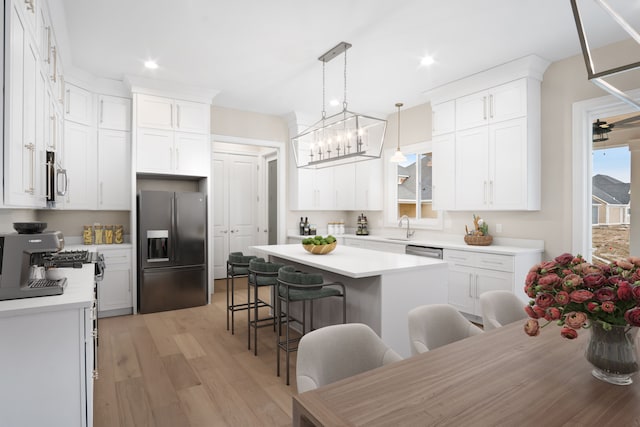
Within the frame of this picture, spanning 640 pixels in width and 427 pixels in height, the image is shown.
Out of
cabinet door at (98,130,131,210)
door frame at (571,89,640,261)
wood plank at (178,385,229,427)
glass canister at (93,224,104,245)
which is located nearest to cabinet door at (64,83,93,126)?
cabinet door at (98,130,131,210)

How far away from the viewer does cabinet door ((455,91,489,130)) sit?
13.7ft

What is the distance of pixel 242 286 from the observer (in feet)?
20.0

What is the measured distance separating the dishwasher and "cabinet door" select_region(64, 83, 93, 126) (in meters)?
4.23

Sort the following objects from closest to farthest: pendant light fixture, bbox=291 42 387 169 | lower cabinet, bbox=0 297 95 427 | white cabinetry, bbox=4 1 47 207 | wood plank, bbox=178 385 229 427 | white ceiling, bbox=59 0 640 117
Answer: lower cabinet, bbox=0 297 95 427, white cabinetry, bbox=4 1 47 207, wood plank, bbox=178 385 229 427, white ceiling, bbox=59 0 640 117, pendant light fixture, bbox=291 42 387 169

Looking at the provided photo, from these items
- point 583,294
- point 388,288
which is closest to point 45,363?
point 388,288

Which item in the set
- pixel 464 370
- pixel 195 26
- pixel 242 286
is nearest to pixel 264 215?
pixel 242 286

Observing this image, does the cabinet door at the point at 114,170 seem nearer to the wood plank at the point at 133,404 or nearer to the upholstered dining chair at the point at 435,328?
the wood plank at the point at 133,404

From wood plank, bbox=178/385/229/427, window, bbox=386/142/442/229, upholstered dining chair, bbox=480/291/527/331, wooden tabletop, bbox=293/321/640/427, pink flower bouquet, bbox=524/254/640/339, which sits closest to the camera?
wooden tabletop, bbox=293/321/640/427

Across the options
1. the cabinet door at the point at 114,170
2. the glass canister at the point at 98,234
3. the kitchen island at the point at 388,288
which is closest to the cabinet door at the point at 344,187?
the kitchen island at the point at 388,288

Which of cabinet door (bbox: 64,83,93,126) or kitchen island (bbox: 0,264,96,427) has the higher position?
cabinet door (bbox: 64,83,93,126)

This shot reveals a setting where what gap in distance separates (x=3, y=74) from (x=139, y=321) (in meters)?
3.14

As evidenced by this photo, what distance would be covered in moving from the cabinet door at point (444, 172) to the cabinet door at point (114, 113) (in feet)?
13.0

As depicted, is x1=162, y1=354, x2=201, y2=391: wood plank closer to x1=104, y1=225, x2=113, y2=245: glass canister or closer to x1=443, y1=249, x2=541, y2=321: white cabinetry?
x1=104, y1=225, x2=113, y2=245: glass canister

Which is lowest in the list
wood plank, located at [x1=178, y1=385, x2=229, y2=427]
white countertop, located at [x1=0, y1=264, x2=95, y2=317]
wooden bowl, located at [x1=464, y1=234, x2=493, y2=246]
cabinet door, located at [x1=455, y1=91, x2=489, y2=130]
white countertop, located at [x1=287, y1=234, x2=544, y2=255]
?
wood plank, located at [x1=178, y1=385, x2=229, y2=427]
